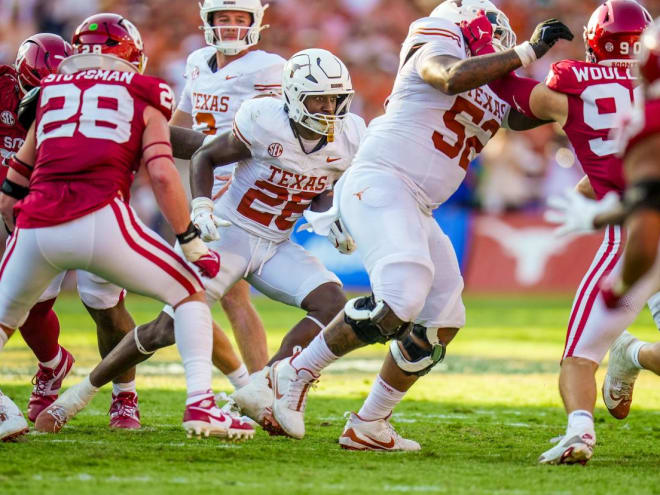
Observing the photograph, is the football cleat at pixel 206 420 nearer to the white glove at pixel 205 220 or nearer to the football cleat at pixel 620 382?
the white glove at pixel 205 220

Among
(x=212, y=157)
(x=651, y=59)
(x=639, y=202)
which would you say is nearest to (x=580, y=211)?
(x=639, y=202)

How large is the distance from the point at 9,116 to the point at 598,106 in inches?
119

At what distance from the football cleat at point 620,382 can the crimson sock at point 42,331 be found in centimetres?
292

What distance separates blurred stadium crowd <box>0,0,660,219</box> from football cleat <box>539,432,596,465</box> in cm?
1108

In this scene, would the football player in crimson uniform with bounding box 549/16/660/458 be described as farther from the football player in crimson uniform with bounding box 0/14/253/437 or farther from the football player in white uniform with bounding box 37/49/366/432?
the football player in white uniform with bounding box 37/49/366/432

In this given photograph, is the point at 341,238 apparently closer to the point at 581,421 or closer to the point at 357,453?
the point at 357,453

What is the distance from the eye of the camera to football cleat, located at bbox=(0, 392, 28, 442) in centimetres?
493

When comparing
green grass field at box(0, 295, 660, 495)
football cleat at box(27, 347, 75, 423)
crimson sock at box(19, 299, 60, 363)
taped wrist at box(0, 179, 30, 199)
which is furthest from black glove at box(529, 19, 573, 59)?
football cleat at box(27, 347, 75, 423)

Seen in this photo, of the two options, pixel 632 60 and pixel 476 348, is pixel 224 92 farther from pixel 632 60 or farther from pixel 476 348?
pixel 476 348

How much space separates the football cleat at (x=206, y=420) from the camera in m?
4.55

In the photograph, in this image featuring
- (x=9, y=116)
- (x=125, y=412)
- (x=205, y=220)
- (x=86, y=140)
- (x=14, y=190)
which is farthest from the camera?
(x=9, y=116)

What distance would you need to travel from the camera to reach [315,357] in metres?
5.16

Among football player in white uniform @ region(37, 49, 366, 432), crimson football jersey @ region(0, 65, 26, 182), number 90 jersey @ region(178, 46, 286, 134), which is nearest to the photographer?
football player in white uniform @ region(37, 49, 366, 432)

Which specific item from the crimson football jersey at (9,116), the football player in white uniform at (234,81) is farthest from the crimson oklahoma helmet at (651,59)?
the crimson football jersey at (9,116)
